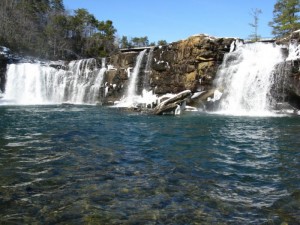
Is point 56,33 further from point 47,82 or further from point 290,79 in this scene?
point 290,79

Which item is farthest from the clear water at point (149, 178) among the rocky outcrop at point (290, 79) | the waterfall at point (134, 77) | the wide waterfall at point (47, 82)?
the wide waterfall at point (47, 82)

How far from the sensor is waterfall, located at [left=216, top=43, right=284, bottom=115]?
85.9 feet

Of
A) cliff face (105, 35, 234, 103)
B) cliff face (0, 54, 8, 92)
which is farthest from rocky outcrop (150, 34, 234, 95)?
cliff face (0, 54, 8, 92)

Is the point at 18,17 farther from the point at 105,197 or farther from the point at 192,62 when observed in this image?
the point at 105,197

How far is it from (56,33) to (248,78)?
42597 millimetres

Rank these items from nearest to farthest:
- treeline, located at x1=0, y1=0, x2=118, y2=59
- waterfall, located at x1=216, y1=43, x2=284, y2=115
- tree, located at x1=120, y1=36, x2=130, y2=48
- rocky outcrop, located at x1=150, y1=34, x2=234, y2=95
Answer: waterfall, located at x1=216, y1=43, x2=284, y2=115 → rocky outcrop, located at x1=150, y1=34, x2=234, y2=95 → treeline, located at x1=0, y1=0, x2=118, y2=59 → tree, located at x1=120, y1=36, x2=130, y2=48

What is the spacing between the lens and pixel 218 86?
29625mm

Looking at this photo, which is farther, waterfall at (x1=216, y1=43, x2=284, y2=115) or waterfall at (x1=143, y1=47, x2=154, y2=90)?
waterfall at (x1=143, y1=47, x2=154, y2=90)

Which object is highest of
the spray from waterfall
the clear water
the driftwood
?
the spray from waterfall

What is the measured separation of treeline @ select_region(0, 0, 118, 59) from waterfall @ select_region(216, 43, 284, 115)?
35212 mm

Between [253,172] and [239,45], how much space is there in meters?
23.3

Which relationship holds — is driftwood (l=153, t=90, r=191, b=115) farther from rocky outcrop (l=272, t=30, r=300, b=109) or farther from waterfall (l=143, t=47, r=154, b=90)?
waterfall (l=143, t=47, r=154, b=90)

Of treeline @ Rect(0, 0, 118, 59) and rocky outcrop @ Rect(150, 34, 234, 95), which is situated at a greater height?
treeline @ Rect(0, 0, 118, 59)

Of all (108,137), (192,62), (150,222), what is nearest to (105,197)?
(150,222)
